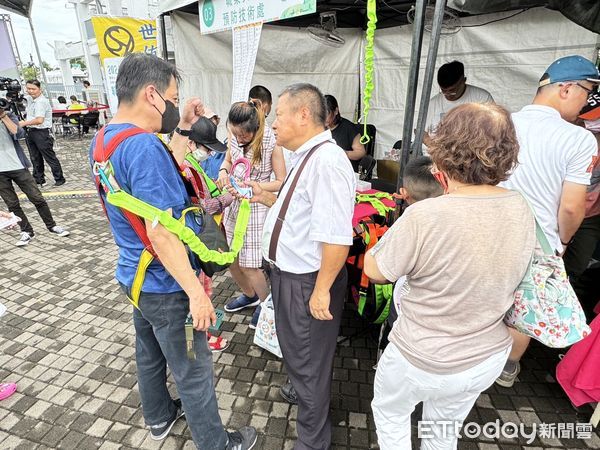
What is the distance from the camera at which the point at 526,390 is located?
2.44 meters

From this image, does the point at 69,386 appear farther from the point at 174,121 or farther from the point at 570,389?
the point at 570,389

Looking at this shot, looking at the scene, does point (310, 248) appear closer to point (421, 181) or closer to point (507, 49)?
point (421, 181)

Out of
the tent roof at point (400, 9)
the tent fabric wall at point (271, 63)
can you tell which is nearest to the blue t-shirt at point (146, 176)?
the tent roof at point (400, 9)

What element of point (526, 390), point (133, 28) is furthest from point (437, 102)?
point (133, 28)

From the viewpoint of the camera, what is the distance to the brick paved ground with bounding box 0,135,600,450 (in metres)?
2.10

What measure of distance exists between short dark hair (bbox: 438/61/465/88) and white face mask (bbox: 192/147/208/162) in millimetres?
2312

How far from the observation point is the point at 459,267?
3.75ft

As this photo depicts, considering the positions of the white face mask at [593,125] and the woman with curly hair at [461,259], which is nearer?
the woman with curly hair at [461,259]

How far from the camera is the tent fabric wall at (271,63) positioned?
4.81 meters

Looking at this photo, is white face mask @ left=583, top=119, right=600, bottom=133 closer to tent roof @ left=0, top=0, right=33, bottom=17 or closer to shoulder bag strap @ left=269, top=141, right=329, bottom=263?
shoulder bag strap @ left=269, top=141, right=329, bottom=263

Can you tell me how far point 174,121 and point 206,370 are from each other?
1.22 m

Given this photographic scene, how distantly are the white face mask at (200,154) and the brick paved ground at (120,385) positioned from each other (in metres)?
1.49

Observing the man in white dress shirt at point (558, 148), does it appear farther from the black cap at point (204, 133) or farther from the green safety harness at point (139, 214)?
the black cap at point (204, 133)

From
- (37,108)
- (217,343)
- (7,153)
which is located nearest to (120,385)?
(217,343)
